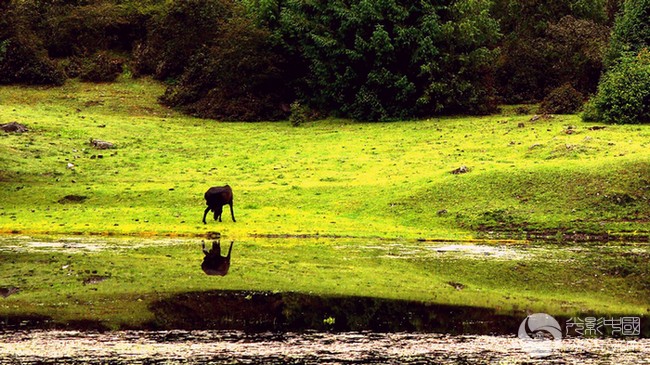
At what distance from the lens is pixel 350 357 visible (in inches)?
736

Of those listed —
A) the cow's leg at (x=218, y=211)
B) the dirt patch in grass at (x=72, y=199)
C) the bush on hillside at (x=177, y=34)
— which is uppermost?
the bush on hillside at (x=177, y=34)

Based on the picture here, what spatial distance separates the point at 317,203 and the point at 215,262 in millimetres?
11222

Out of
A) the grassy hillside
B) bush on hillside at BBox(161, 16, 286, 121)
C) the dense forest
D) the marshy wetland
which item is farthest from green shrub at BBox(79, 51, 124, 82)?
the grassy hillside

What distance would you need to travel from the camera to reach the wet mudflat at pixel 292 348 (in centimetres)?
1842

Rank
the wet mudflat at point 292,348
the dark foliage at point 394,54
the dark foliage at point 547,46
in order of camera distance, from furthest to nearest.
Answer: the dark foliage at point 547,46, the dark foliage at point 394,54, the wet mudflat at point 292,348

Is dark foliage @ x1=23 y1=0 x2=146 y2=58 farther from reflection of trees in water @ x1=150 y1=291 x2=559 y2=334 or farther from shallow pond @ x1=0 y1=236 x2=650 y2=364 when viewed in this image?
reflection of trees in water @ x1=150 y1=291 x2=559 y2=334

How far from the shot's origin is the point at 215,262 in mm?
29625

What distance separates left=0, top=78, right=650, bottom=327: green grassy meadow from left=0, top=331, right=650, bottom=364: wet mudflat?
2.07m

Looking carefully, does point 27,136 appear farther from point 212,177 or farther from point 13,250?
point 13,250

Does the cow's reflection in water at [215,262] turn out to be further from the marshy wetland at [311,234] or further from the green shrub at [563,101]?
the green shrub at [563,101]

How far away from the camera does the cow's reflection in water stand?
27969 mm

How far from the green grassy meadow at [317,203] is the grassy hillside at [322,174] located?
0.10 metres

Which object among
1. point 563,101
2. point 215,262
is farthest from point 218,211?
point 563,101

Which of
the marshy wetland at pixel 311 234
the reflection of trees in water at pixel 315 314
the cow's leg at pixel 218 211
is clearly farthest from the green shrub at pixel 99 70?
the reflection of trees in water at pixel 315 314
